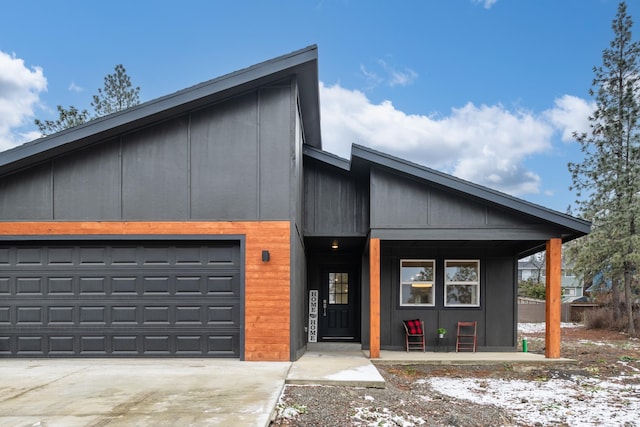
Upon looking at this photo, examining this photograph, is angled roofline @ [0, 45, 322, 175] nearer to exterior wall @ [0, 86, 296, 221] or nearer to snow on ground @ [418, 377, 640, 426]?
exterior wall @ [0, 86, 296, 221]

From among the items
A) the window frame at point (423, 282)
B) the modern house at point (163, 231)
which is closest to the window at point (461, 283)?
the window frame at point (423, 282)

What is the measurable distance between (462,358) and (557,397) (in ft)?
8.61

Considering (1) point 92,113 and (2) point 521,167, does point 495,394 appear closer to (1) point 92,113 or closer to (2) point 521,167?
(1) point 92,113

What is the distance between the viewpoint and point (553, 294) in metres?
8.93

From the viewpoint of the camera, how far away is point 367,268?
10.7 m

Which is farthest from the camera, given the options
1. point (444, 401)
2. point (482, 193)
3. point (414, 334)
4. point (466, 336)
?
point (466, 336)

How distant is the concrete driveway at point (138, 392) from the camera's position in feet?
14.3

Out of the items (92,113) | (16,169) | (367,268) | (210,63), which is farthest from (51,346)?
(92,113)

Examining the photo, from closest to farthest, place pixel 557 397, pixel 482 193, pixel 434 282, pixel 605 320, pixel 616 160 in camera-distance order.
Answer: pixel 557 397, pixel 482 193, pixel 434 282, pixel 616 160, pixel 605 320

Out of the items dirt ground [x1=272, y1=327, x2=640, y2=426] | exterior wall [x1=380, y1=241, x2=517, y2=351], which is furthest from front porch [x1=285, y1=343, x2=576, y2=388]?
exterior wall [x1=380, y1=241, x2=517, y2=351]

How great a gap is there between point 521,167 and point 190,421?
2046 inches

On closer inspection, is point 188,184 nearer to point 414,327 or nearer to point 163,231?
point 163,231

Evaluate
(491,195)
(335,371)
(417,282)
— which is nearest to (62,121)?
(417,282)

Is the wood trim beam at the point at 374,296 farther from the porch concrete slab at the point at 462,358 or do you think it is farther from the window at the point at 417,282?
the window at the point at 417,282
